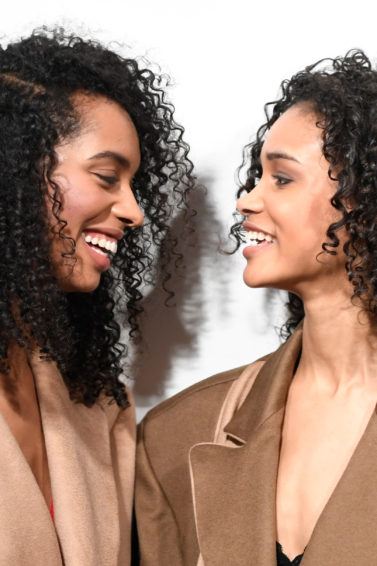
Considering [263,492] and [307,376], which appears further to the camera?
[307,376]

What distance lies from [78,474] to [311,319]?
1.63 ft

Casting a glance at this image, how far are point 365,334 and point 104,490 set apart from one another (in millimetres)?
551

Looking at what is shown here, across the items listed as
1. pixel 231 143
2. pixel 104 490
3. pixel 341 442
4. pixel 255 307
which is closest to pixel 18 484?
pixel 104 490

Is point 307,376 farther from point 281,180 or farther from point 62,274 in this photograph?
point 62,274

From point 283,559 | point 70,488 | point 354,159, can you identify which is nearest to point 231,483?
point 283,559

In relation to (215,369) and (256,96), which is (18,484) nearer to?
(215,369)

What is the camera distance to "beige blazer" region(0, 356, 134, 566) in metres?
1.62

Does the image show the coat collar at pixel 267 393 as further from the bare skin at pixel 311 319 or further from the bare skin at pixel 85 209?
the bare skin at pixel 85 209

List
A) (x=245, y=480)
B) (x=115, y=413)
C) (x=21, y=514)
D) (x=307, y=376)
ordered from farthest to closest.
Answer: (x=115, y=413) → (x=307, y=376) → (x=245, y=480) → (x=21, y=514)

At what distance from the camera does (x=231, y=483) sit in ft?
5.73

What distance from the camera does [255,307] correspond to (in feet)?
6.90

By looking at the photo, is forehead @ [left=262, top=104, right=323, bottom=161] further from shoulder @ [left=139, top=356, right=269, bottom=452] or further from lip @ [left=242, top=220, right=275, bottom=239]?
shoulder @ [left=139, top=356, right=269, bottom=452]

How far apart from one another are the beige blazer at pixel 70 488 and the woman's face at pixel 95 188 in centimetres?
22

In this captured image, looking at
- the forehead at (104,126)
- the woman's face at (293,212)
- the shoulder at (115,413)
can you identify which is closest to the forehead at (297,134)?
the woman's face at (293,212)
